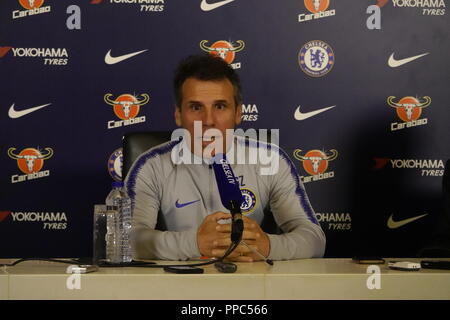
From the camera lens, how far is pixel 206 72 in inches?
93.3

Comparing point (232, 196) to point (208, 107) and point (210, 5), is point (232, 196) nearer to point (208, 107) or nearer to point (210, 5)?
point (208, 107)

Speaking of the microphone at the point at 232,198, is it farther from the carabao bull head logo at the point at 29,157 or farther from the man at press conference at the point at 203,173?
the carabao bull head logo at the point at 29,157

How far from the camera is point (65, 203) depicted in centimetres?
304

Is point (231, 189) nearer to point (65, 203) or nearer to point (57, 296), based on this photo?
point (57, 296)

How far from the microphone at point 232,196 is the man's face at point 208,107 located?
30.1 inches

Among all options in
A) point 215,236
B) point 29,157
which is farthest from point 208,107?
point 29,157

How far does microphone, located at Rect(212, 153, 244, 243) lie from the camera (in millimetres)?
1446

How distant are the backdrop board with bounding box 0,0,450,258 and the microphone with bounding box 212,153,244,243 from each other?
1529 mm

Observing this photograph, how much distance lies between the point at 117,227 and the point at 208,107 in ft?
2.60

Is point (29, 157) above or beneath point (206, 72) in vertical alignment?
beneath

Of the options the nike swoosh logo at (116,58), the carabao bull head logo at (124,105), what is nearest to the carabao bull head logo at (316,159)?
the carabao bull head logo at (124,105)

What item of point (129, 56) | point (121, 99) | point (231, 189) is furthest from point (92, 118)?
point (231, 189)

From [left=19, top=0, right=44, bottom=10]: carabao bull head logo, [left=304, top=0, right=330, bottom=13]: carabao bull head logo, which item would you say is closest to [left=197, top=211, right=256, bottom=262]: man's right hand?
[left=304, top=0, right=330, bottom=13]: carabao bull head logo

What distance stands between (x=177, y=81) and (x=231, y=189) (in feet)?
3.49
